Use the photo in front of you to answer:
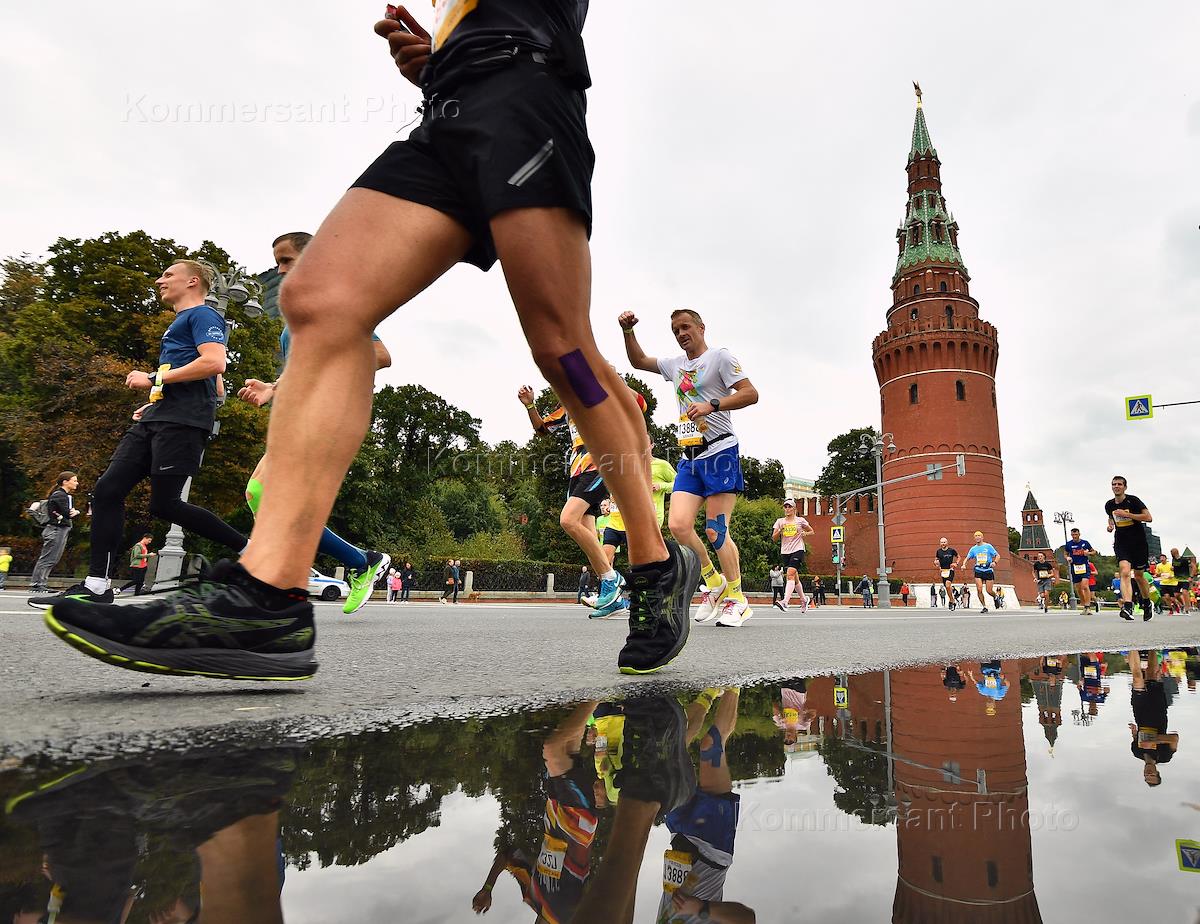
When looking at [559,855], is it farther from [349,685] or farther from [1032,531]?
[1032,531]

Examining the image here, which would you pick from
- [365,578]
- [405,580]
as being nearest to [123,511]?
[365,578]

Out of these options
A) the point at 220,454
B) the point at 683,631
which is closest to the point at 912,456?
the point at 220,454

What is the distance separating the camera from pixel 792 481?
98875 millimetres

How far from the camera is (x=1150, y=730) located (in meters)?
1.36

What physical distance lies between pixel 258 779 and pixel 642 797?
467 millimetres

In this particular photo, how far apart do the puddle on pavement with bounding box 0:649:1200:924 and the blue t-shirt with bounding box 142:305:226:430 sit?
11.3ft

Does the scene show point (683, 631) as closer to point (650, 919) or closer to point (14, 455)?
point (650, 919)

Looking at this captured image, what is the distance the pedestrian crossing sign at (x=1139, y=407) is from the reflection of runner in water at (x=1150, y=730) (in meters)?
30.0

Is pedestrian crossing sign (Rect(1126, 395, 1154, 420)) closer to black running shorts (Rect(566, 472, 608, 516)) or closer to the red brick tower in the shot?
the red brick tower

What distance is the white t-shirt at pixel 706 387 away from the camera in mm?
5949

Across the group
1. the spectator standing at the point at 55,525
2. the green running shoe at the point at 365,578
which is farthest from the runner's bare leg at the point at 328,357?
the spectator standing at the point at 55,525

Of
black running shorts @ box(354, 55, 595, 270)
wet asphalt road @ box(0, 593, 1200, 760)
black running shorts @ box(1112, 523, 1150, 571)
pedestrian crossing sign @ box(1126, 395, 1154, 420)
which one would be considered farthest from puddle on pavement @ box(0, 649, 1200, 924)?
pedestrian crossing sign @ box(1126, 395, 1154, 420)

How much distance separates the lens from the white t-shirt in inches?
234

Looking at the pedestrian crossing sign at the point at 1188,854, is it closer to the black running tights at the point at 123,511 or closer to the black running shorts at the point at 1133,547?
the black running tights at the point at 123,511
